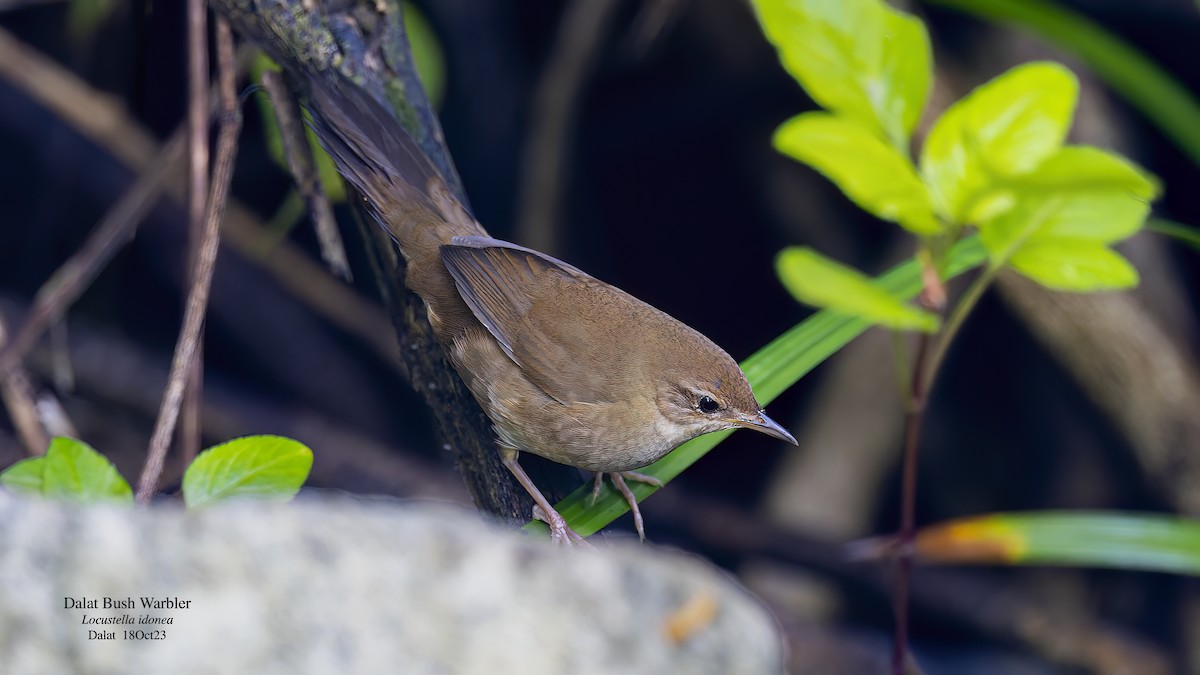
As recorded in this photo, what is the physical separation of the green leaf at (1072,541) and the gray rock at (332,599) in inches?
55.0

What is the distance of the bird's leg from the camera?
190cm

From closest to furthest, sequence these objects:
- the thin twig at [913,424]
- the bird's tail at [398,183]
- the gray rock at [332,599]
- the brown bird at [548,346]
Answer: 1. the gray rock at [332,599]
2. the thin twig at [913,424]
3. the bird's tail at [398,183]
4. the brown bird at [548,346]

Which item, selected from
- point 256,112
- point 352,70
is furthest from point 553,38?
point 352,70

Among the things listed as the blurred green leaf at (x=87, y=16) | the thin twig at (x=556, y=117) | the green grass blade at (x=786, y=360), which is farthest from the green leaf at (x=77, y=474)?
the thin twig at (x=556, y=117)

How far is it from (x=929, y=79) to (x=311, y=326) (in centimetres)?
378

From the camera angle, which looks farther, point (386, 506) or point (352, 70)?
point (352, 70)

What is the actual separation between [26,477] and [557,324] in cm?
115

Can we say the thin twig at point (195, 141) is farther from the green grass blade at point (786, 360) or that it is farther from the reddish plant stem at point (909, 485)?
the reddish plant stem at point (909, 485)

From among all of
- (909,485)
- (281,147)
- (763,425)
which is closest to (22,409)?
(281,147)

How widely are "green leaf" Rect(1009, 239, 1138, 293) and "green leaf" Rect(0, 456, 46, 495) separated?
1.33 metres

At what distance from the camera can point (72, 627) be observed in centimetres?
101

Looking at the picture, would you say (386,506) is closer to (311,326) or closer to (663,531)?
(663,531)

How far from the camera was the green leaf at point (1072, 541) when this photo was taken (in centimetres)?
223

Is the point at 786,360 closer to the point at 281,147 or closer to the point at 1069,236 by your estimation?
the point at 1069,236
